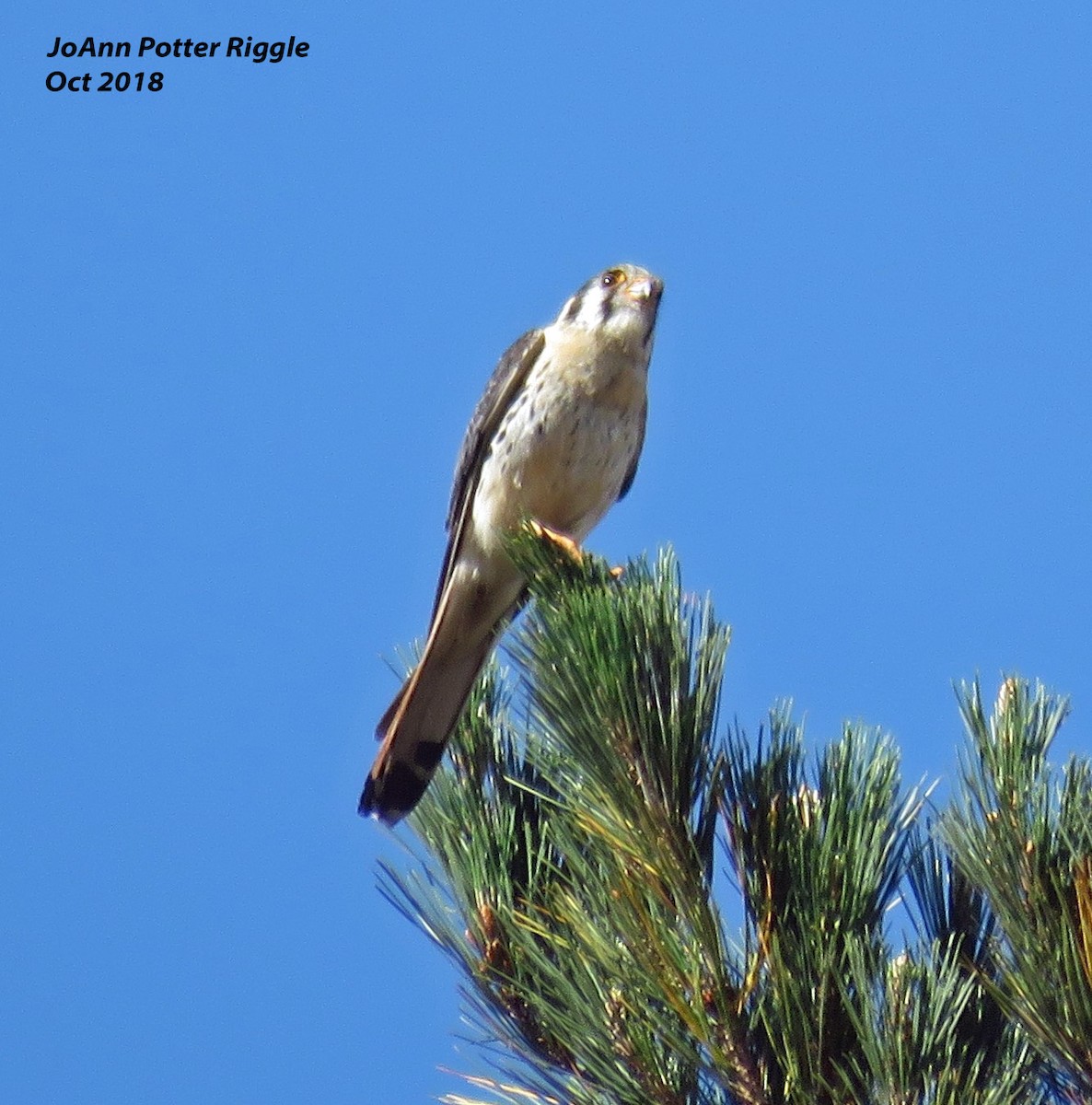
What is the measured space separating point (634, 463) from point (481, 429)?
0.46 metres

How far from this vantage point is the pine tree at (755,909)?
1.60m

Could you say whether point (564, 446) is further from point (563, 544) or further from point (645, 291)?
point (563, 544)

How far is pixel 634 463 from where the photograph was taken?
4.22m

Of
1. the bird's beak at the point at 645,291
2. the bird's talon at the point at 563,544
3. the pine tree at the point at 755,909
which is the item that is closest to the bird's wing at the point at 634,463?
the bird's beak at the point at 645,291

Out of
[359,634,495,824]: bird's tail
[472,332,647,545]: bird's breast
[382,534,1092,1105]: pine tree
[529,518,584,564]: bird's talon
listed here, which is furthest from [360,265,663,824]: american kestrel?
[382,534,1092,1105]: pine tree

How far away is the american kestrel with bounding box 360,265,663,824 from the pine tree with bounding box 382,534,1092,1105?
1702 millimetres

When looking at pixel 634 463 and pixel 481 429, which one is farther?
pixel 634 463

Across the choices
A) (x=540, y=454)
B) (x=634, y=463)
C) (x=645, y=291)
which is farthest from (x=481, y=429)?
(x=645, y=291)

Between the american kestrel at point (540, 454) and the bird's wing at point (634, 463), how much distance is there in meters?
0.02

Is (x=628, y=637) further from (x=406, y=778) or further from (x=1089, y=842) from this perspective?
(x=406, y=778)

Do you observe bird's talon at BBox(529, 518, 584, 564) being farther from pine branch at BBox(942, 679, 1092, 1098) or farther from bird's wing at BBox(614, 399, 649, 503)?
bird's wing at BBox(614, 399, 649, 503)

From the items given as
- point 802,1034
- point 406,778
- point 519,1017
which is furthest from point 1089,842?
A: point 406,778

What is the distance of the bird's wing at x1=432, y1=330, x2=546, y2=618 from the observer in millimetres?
4020

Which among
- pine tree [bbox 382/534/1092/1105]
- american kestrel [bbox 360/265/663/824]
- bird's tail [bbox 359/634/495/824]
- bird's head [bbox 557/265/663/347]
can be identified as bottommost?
pine tree [bbox 382/534/1092/1105]
